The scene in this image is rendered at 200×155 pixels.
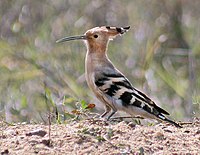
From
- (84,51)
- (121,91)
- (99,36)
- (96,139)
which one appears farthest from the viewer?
(84,51)

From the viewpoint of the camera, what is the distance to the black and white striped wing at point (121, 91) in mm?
7523

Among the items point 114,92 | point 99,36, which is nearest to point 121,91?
point 114,92

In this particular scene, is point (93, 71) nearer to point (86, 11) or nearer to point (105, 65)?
point (105, 65)

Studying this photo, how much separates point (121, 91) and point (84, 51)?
3.70m

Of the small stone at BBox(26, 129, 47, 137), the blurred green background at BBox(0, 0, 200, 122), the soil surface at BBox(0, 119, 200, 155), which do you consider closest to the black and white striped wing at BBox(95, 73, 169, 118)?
the soil surface at BBox(0, 119, 200, 155)

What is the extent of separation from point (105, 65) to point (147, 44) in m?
3.77

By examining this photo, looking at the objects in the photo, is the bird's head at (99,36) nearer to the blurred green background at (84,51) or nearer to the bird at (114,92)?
the bird at (114,92)

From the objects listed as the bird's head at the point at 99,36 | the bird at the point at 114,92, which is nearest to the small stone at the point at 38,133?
the bird at the point at 114,92

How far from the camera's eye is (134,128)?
248 inches

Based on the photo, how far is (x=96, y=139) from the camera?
5.94 m

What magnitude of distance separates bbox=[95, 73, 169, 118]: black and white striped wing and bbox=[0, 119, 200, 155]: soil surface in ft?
3.59

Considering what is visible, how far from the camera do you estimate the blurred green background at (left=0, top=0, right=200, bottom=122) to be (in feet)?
34.1

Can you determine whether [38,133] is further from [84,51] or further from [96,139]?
[84,51]

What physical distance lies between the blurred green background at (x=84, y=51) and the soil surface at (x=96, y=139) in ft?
8.28
